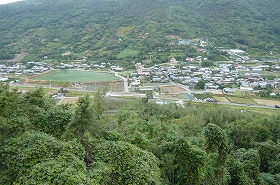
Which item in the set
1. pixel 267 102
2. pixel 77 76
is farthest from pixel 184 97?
pixel 77 76

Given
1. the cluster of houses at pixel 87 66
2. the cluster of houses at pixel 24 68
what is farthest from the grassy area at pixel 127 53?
the cluster of houses at pixel 24 68

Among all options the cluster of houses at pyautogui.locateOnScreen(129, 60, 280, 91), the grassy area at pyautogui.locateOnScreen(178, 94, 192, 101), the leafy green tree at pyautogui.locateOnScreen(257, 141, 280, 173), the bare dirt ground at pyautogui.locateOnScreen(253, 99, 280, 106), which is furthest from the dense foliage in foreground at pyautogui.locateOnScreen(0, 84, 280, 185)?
the cluster of houses at pyautogui.locateOnScreen(129, 60, 280, 91)

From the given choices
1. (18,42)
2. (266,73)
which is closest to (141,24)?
(18,42)

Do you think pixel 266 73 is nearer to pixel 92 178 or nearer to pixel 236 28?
pixel 236 28

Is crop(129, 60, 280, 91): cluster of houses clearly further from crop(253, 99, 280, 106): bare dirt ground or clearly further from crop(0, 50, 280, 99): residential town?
crop(253, 99, 280, 106): bare dirt ground

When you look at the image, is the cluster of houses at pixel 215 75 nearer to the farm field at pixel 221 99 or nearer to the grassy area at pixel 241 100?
the grassy area at pixel 241 100

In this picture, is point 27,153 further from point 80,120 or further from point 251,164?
point 251,164
